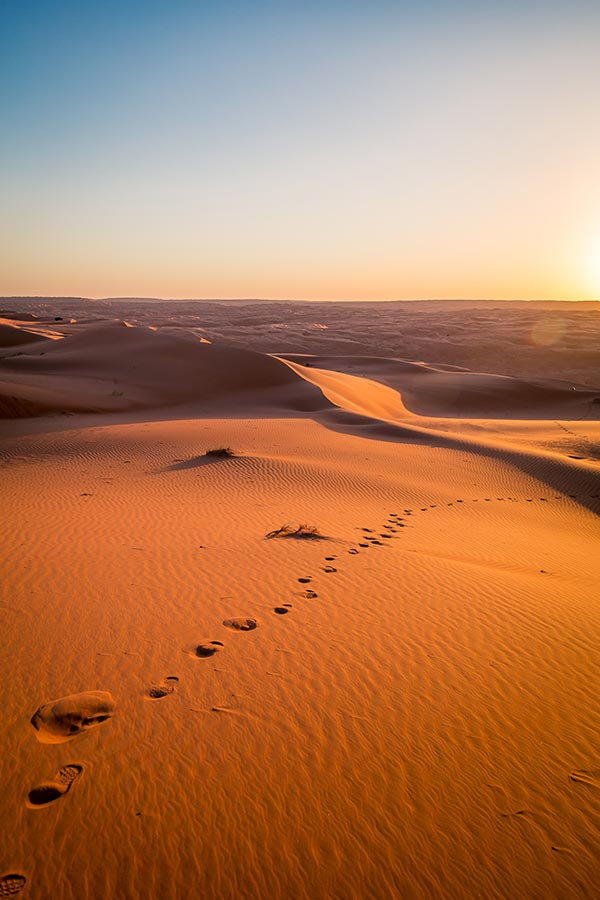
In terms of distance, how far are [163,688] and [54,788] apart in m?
0.88

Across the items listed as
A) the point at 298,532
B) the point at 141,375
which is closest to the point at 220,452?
→ the point at 298,532

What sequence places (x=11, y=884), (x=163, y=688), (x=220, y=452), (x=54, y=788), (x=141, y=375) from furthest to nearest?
(x=141, y=375), (x=220, y=452), (x=163, y=688), (x=54, y=788), (x=11, y=884)

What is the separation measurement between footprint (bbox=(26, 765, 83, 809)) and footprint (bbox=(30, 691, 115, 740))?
0.76 ft

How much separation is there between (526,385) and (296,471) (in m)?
22.0

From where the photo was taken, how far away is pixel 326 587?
511 centimetres

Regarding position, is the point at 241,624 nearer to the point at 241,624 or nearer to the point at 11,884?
the point at 241,624

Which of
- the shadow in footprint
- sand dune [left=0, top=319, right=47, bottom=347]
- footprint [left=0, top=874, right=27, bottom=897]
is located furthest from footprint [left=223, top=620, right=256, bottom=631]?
sand dune [left=0, top=319, right=47, bottom=347]

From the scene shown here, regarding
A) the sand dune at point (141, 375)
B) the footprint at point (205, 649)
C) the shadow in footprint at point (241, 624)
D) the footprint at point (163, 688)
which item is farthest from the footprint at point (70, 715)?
the sand dune at point (141, 375)

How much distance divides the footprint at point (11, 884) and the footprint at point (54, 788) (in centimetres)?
31

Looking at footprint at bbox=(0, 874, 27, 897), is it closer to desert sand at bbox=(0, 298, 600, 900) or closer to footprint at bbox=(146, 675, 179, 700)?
desert sand at bbox=(0, 298, 600, 900)

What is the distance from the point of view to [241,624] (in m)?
4.26

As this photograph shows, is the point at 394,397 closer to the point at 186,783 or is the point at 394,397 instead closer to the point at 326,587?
the point at 326,587

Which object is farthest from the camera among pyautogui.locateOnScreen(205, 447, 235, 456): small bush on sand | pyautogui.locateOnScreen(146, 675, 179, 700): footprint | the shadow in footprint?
pyautogui.locateOnScreen(205, 447, 235, 456): small bush on sand

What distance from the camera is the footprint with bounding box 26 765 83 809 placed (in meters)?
2.45
